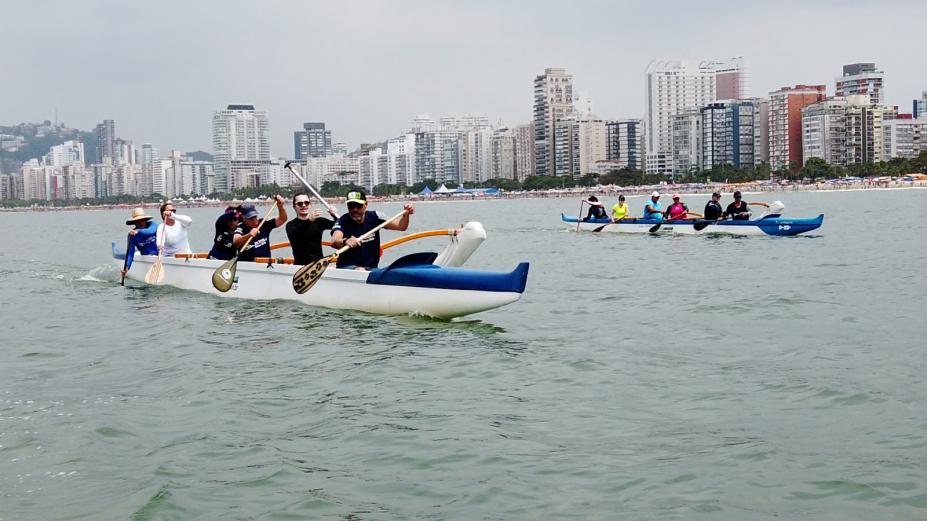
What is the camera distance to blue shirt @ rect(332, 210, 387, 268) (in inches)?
543

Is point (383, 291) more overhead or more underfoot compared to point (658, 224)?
more underfoot

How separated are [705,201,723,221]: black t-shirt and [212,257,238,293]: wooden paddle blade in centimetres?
1870

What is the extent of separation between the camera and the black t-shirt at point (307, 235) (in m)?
14.7

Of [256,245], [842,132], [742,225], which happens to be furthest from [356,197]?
[842,132]

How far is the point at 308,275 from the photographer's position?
14664 mm

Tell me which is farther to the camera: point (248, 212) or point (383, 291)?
point (248, 212)

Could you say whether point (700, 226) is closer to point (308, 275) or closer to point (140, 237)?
point (140, 237)

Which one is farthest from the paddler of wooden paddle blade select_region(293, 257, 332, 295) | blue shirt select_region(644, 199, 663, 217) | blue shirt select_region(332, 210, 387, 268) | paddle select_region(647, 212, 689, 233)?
blue shirt select_region(644, 199, 663, 217)

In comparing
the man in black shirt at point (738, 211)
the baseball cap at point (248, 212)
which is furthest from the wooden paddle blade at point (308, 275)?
the man in black shirt at point (738, 211)

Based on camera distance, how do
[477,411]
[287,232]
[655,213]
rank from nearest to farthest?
[477,411]
[287,232]
[655,213]

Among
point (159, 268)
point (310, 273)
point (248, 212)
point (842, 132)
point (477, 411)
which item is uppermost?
point (842, 132)

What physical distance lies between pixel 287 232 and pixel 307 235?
399 millimetres

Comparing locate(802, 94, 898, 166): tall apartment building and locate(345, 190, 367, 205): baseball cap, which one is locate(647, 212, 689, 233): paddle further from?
locate(802, 94, 898, 166): tall apartment building

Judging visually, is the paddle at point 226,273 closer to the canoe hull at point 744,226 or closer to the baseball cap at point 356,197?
the baseball cap at point 356,197
